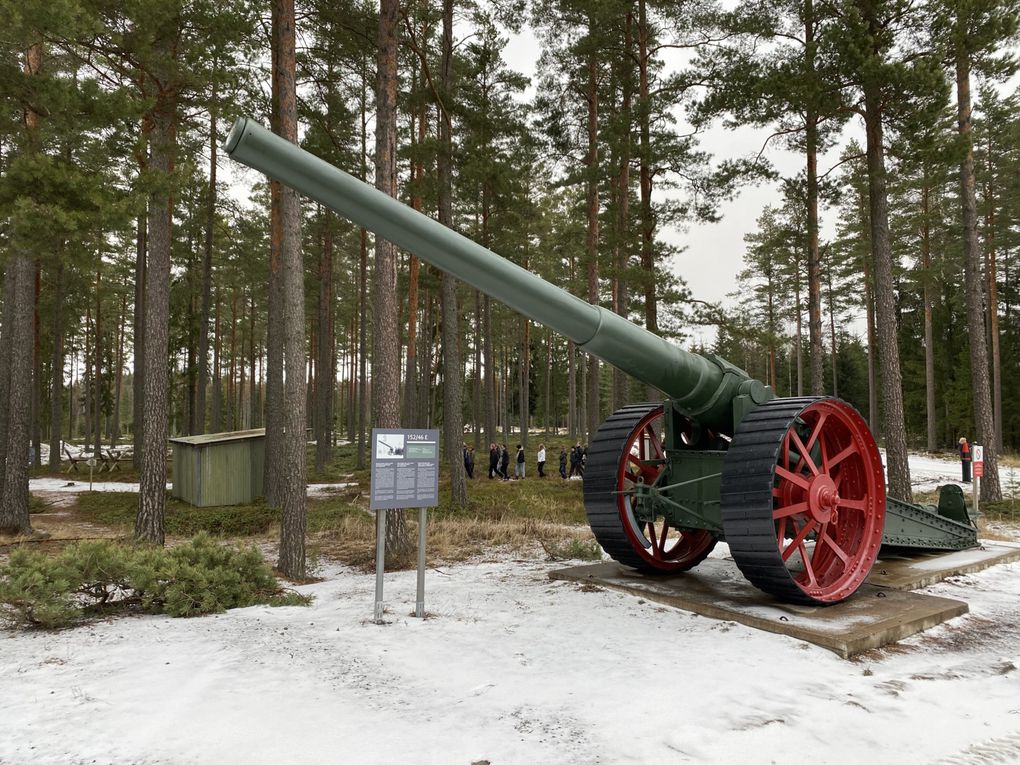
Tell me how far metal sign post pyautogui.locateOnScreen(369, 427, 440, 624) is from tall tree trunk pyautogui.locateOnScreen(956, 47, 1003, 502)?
11.2 metres

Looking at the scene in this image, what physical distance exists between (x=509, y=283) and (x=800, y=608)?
3.52 meters

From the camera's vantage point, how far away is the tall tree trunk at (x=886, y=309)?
36.0 feet

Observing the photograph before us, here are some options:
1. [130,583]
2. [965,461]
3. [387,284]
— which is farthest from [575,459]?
[130,583]

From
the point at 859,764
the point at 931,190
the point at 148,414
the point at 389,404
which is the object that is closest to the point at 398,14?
the point at 389,404

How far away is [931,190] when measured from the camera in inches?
1017

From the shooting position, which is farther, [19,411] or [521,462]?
[521,462]

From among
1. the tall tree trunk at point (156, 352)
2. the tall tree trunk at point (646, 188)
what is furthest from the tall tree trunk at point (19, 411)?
the tall tree trunk at point (646, 188)

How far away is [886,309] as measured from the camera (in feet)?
36.7

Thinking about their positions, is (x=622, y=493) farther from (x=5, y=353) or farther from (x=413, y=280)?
(x=5, y=353)

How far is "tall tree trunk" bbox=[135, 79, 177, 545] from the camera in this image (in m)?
8.34

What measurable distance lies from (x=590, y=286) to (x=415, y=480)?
10.7m

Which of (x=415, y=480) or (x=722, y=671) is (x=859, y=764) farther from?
(x=415, y=480)

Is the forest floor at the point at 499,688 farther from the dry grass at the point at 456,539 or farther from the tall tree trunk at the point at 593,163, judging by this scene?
the tall tree trunk at the point at 593,163

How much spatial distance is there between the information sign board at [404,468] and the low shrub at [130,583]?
4.67 ft
